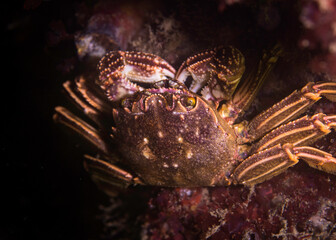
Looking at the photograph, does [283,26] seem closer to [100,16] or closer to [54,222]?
[100,16]

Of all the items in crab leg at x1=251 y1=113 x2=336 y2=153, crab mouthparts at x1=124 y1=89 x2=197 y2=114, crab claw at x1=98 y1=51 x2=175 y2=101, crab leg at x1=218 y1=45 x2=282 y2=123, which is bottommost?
crab leg at x1=251 y1=113 x2=336 y2=153

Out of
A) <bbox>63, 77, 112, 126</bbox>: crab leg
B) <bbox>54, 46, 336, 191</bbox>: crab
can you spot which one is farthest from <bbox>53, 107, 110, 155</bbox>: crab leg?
<bbox>54, 46, 336, 191</bbox>: crab

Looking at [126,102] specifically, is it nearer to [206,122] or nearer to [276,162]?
[206,122]

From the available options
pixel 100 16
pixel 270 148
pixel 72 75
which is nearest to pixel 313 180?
pixel 270 148

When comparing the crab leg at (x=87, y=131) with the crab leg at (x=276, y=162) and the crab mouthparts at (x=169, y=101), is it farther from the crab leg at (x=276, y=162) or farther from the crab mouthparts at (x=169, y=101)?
the crab leg at (x=276, y=162)

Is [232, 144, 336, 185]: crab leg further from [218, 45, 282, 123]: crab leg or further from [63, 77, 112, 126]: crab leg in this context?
[63, 77, 112, 126]: crab leg

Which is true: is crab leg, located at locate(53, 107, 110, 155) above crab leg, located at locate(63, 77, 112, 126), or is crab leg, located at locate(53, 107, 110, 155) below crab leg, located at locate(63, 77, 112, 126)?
below
